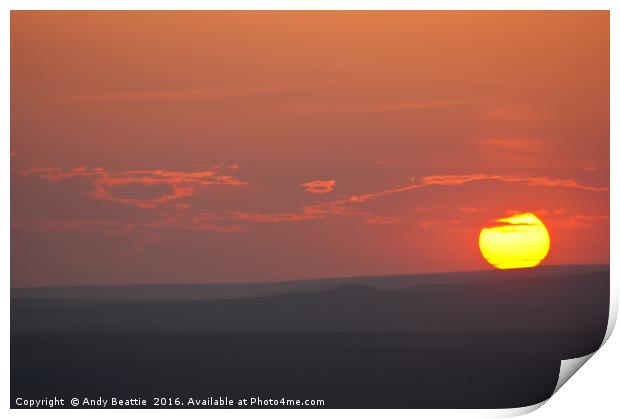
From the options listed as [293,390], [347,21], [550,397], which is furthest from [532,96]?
[293,390]

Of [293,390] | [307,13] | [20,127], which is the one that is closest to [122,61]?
[20,127]

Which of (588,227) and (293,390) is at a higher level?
(588,227)

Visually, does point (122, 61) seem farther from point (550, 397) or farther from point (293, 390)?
point (550, 397)

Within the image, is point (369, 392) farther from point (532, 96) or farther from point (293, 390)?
point (532, 96)

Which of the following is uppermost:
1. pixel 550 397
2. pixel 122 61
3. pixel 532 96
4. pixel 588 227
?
pixel 122 61

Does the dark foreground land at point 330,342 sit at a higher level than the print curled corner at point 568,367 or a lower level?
higher

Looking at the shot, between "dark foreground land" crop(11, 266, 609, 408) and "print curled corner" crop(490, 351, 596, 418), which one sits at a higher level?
"dark foreground land" crop(11, 266, 609, 408)

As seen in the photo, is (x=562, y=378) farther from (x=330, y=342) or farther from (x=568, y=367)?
(x=330, y=342)
